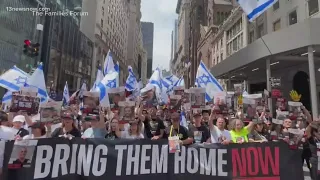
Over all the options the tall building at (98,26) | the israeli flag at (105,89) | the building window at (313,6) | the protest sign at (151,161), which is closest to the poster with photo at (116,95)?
the israeli flag at (105,89)

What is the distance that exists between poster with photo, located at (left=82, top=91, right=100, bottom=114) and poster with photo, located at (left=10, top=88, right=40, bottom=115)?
35.0 inches

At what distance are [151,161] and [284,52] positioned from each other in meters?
14.5

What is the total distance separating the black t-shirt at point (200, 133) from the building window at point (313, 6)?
18580 mm

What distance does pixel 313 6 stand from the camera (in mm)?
20938

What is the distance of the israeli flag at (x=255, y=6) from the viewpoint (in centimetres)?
910

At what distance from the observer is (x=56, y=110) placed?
5.23 m

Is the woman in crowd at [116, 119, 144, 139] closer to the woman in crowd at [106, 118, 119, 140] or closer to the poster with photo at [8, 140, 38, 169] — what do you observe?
the woman in crowd at [106, 118, 119, 140]

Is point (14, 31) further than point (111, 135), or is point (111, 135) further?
point (14, 31)

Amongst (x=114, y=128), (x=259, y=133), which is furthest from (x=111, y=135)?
(x=259, y=133)

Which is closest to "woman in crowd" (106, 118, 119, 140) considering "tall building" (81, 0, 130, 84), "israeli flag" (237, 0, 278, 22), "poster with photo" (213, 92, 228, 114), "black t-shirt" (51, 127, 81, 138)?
"black t-shirt" (51, 127, 81, 138)

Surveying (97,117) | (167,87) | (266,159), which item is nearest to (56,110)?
(97,117)

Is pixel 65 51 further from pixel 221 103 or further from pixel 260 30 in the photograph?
pixel 221 103

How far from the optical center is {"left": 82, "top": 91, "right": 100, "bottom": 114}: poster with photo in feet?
19.0

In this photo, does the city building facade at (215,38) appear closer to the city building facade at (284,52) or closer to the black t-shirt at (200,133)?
the city building facade at (284,52)
